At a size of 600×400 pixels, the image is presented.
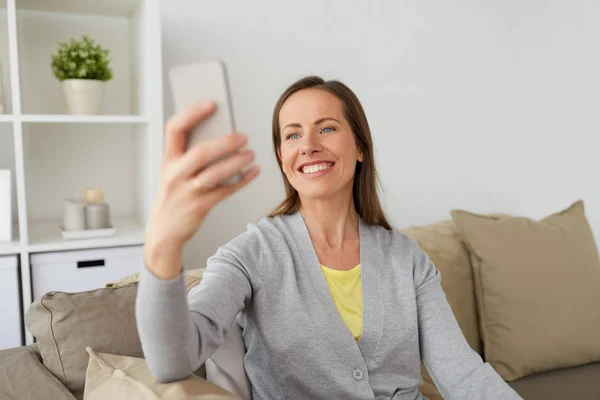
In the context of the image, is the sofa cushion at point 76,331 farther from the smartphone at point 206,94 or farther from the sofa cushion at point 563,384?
the sofa cushion at point 563,384

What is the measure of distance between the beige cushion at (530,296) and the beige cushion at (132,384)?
1.21 m

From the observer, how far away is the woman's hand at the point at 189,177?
2.27 feet

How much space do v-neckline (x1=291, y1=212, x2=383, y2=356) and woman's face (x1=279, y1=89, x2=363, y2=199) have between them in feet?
0.35

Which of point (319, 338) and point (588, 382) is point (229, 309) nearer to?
point (319, 338)

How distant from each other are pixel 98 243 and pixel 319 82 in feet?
3.12

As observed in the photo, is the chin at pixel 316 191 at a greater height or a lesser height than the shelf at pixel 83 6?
lesser

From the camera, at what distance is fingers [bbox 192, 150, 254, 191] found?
2.27 ft

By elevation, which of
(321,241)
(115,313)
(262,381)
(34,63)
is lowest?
(262,381)

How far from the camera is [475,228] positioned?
83.5 inches

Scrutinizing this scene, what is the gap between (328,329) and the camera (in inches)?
50.4

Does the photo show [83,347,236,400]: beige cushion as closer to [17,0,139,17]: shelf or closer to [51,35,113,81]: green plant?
[51,35,113,81]: green plant

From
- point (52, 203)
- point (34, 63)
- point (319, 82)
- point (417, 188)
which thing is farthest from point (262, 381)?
point (417, 188)

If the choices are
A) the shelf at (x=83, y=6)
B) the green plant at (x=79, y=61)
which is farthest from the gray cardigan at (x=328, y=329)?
the shelf at (x=83, y=6)

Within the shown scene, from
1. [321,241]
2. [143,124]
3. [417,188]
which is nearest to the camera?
[321,241]
